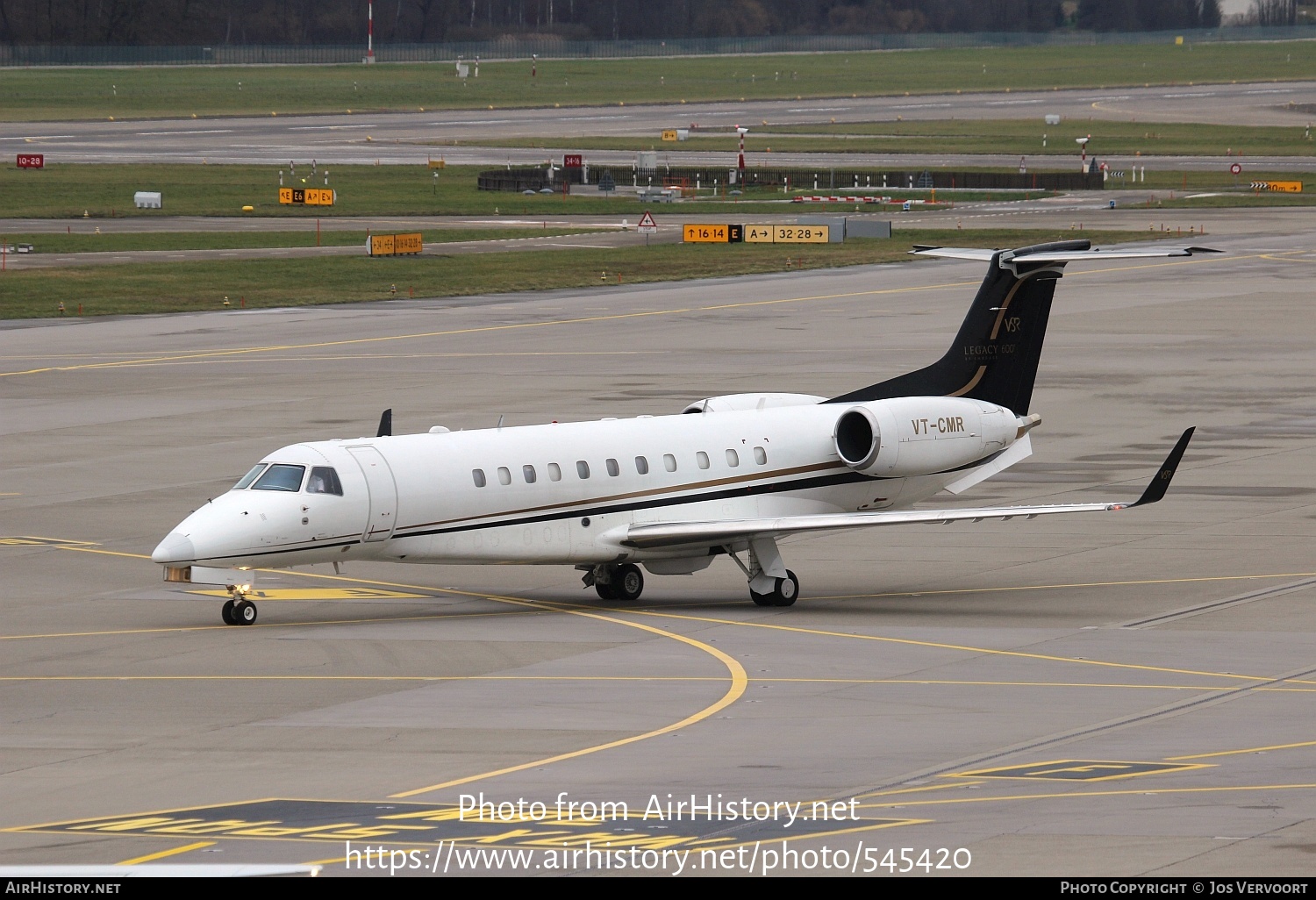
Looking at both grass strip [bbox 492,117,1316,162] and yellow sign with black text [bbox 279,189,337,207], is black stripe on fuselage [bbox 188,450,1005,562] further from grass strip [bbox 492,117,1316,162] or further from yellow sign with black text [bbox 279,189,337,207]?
grass strip [bbox 492,117,1316,162]

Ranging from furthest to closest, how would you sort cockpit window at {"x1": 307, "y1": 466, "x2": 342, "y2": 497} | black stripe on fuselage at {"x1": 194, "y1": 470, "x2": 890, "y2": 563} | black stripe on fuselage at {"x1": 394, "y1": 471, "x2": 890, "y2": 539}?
black stripe on fuselage at {"x1": 394, "y1": 471, "x2": 890, "y2": 539} → black stripe on fuselage at {"x1": 194, "y1": 470, "x2": 890, "y2": 563} → cockpit window at {"x1": 307, "y1": 466, "x2": 342, "y2": 497}

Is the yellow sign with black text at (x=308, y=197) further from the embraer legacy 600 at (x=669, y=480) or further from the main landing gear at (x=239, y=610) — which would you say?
the main landing gear at (x=239, y=610)

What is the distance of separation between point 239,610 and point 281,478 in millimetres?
2210

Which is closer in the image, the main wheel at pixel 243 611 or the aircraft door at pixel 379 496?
the aircraft door at pixel 379 496

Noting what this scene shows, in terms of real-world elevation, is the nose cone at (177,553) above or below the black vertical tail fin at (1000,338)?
below

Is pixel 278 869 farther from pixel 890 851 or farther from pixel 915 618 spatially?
pixel 915 618

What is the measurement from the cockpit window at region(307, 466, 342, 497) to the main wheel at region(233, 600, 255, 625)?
2193 millimetres

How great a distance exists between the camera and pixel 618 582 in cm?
3219

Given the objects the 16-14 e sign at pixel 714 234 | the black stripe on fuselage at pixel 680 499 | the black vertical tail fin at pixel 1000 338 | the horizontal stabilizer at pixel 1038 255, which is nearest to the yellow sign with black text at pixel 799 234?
the 16-14 e sign at pixel 714 234

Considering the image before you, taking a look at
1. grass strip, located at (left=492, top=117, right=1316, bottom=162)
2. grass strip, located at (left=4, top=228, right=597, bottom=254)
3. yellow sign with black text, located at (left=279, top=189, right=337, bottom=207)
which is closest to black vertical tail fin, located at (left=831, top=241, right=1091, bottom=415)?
grass strip, located at (left=4, top=228, right=597, bottom=254)

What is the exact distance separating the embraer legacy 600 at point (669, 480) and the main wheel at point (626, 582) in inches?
1.2

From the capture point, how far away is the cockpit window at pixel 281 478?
28891mm

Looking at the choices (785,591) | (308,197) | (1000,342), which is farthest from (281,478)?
(308,197)

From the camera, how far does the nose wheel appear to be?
2945 centimetres
